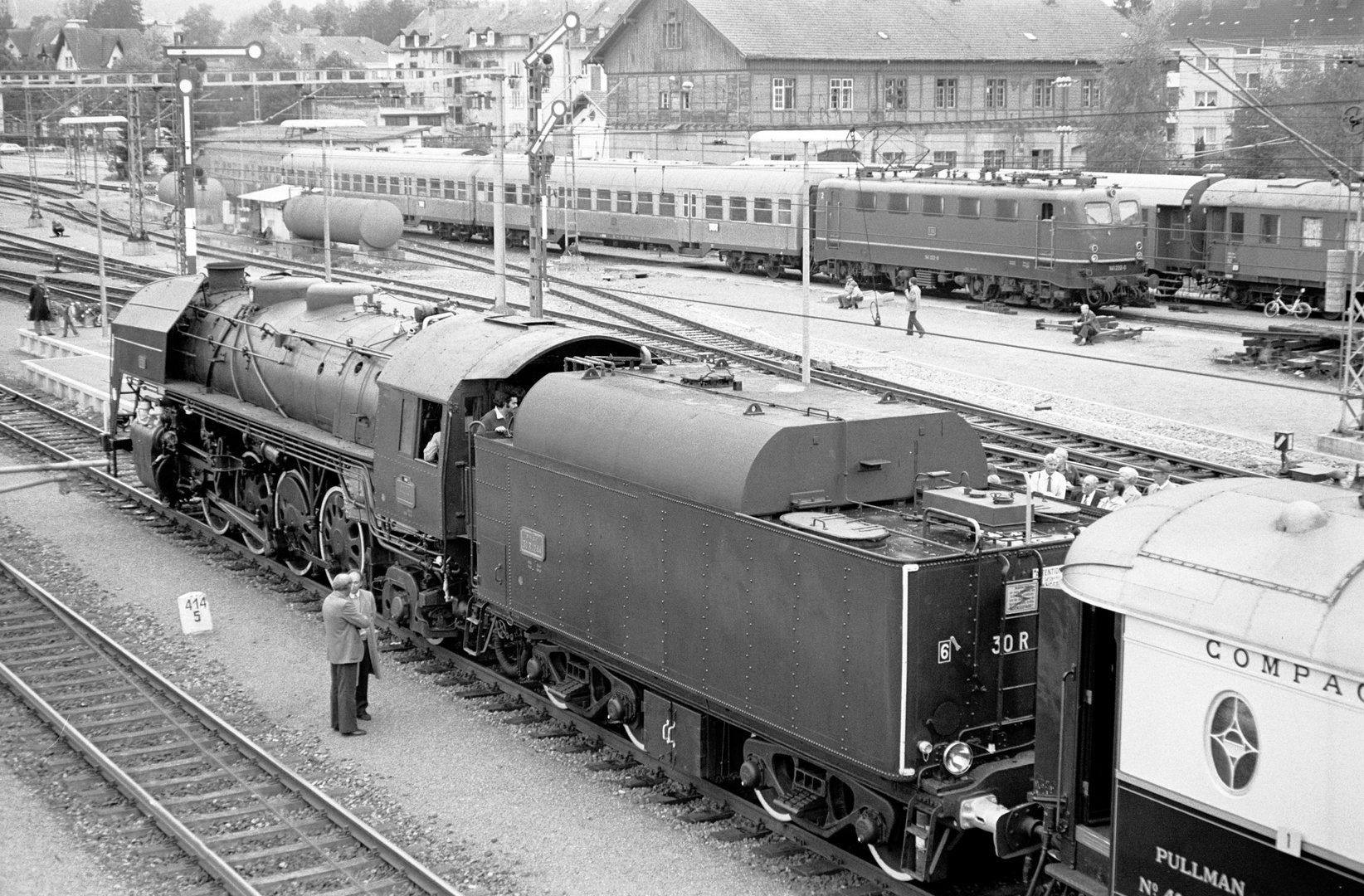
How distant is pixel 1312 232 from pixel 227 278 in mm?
25548

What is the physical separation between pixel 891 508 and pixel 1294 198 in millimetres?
29349

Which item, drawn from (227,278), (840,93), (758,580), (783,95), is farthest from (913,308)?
(840,93)

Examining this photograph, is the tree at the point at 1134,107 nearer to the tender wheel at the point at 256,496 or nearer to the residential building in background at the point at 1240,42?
the residential building in background at the point at 1240,42

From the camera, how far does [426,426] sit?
13852mm

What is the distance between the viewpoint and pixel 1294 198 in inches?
1404

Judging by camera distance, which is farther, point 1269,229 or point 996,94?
point 996,94

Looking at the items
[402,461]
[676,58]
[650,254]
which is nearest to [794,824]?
[402,461]

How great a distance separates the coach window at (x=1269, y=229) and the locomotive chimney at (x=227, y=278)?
25.5 metres

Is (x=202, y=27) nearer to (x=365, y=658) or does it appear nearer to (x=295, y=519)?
(x=295, y=519)

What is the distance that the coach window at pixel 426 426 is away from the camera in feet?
45.1

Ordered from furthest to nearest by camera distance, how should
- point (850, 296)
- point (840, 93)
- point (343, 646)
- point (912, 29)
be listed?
point (912, 29) → point (840, 93) → point (850, 296) → point (343, 646)

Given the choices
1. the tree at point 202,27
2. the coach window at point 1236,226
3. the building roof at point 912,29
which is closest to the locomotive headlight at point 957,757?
the coach window at point 1236,226

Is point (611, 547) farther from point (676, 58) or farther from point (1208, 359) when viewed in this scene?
point (676, 58)

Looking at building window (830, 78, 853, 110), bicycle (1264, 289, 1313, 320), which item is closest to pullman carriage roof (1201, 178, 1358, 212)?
bicycle (1264, 289, 1313, 320)
